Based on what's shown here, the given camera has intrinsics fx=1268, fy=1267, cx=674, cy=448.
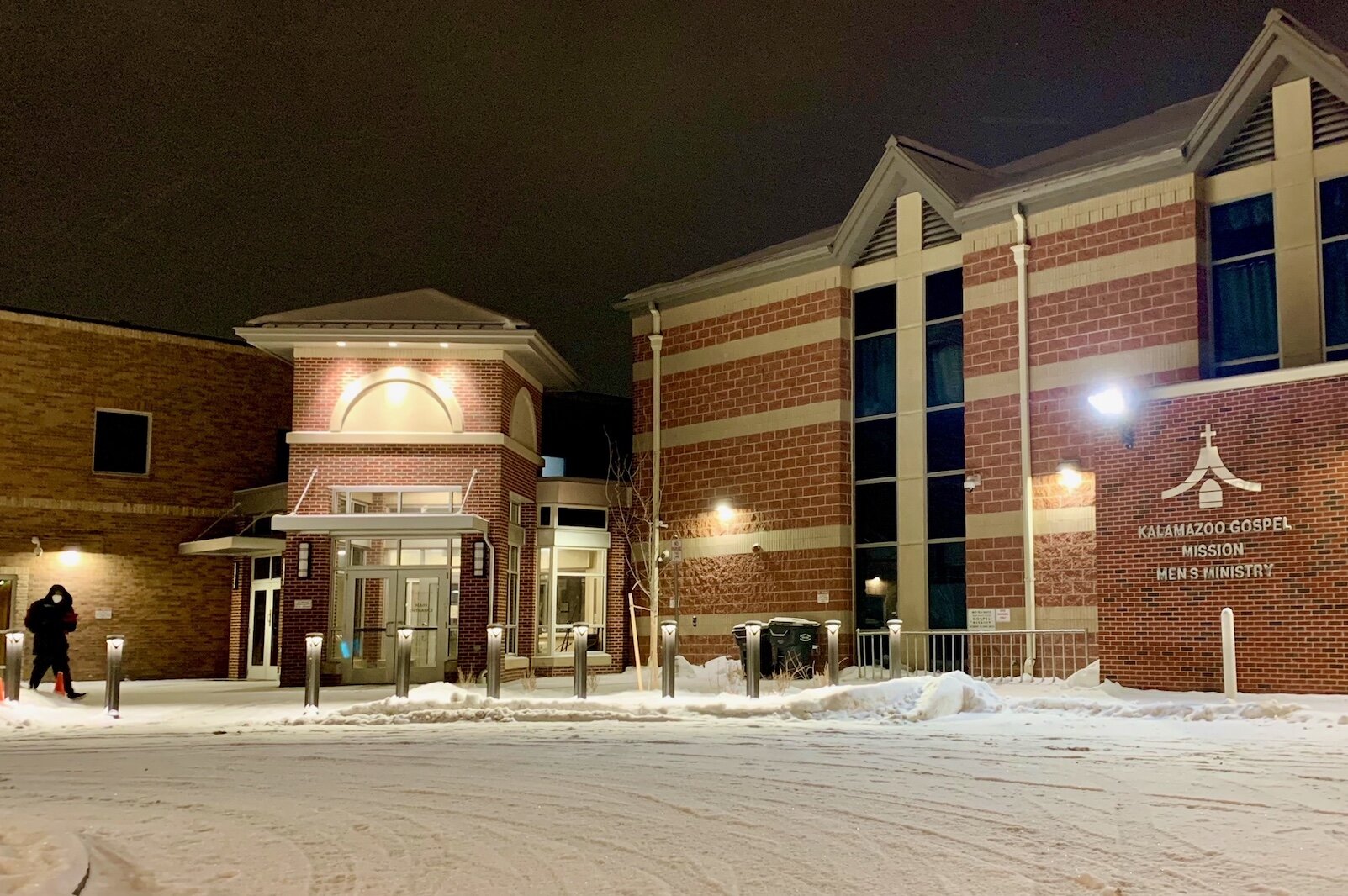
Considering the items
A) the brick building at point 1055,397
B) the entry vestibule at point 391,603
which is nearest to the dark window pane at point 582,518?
the brick building at point 1055,397

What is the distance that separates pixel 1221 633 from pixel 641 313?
605 inches

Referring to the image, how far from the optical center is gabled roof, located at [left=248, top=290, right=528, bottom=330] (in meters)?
24.3

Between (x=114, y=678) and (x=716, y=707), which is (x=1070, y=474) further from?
(x=114, y=678)

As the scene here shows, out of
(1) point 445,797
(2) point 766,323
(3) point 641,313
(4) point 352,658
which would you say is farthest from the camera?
(3) point 641,313

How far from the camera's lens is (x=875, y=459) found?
79.9 ft

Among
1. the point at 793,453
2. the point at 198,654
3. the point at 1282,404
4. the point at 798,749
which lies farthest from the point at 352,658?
the point at 1282,404

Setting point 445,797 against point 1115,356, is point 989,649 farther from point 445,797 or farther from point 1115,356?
point 445,797

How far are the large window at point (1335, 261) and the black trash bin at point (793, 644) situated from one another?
955cm

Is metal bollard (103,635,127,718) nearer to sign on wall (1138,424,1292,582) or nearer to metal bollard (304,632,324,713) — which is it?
metal bollard (304,632,324,713)

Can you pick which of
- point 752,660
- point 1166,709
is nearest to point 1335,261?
point 1166,709

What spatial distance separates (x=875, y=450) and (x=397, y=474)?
9215 mm

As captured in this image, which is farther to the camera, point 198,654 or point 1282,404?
point 198,654

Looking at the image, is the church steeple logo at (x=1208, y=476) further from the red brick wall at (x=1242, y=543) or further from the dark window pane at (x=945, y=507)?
the dark window pane at (x=945, y=507)

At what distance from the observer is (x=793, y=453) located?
82.1ft
